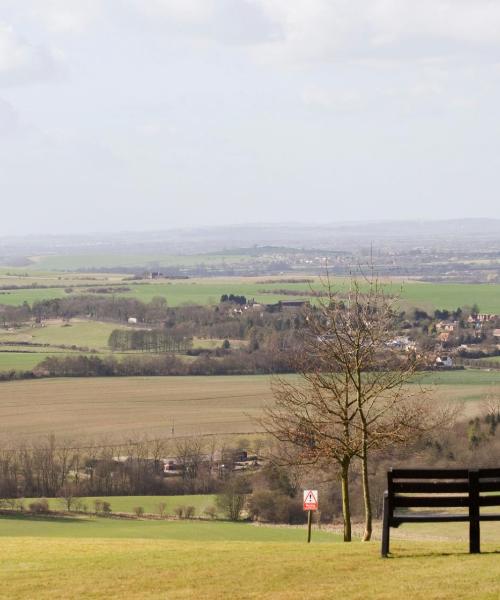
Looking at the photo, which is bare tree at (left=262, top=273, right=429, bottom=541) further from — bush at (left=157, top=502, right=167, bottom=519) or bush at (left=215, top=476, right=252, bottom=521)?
bush at (left=157, top=502, right=167, bottom=519)

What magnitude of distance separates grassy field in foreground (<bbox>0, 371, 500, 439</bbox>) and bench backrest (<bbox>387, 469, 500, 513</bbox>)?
39.9m

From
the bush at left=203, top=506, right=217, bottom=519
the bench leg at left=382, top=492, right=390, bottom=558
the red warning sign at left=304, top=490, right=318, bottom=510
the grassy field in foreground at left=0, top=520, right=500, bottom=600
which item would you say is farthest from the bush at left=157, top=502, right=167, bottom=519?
the bench leg at left=382, top=492, right=390, bottom=558

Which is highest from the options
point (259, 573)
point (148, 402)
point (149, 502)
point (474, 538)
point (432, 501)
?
point (432, 501)

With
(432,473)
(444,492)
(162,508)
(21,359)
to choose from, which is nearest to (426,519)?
(444,492)

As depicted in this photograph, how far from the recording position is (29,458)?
2020 inches

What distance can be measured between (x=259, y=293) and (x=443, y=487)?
137m

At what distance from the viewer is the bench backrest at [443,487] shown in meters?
13.6

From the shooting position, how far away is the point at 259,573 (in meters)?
13.3

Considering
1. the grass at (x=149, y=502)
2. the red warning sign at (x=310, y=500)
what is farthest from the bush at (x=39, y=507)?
the red warning sign at (x=310, y=500)

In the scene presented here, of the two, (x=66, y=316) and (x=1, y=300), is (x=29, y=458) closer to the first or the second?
(x=66, y=316)

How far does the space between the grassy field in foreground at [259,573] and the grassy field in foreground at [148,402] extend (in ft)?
128

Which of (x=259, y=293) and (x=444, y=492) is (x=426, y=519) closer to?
(x=444, y=492)

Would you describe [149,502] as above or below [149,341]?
below

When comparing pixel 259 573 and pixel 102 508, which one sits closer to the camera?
pixel 259 573
